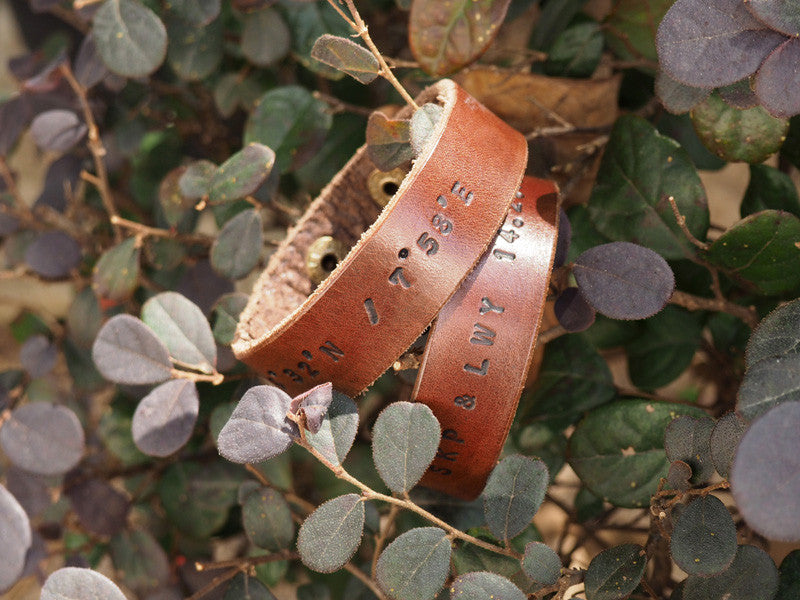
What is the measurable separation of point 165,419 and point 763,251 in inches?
23.0

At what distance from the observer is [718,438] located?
1.68 ft

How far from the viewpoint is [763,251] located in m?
0.63

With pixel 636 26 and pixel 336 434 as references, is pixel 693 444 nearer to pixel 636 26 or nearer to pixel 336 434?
pixel 336 434

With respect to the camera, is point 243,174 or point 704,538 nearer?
point 704,538

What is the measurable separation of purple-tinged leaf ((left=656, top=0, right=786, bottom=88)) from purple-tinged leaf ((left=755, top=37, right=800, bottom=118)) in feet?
0.04

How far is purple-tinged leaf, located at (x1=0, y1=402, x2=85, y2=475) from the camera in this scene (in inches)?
28.7

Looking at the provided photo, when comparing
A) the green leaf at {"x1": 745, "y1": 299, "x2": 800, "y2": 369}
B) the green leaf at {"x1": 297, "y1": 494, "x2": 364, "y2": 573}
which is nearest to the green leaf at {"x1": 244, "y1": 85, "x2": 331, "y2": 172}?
the green leaf at {"x1": 297, "y1": 494, "x2": 364, "y2": 573}

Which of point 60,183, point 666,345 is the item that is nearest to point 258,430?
point 666,345

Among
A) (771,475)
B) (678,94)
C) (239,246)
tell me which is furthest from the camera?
(239,246)

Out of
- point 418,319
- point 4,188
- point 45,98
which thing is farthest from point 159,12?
point 418,319

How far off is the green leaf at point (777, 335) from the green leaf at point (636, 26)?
37 cm

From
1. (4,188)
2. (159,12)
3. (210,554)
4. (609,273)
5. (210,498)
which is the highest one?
(159,12)

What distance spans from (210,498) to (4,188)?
0.61 metres

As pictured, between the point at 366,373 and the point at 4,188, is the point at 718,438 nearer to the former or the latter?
the point at 366,373
